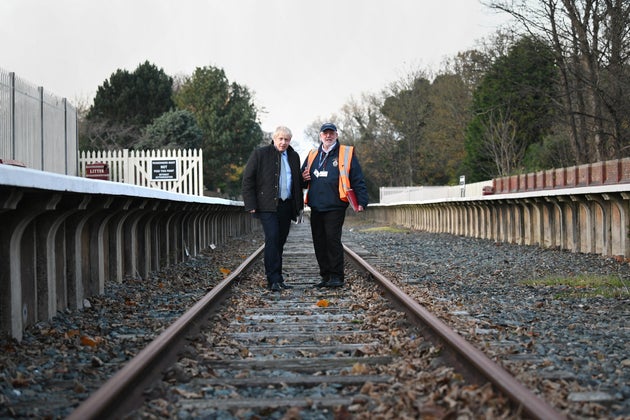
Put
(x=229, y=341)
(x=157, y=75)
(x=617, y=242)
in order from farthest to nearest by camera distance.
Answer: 1. (x=157, y=75)
2. (x=617, y=242)
3. (x=229, y=341)

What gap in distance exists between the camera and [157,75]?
60312 millimetres

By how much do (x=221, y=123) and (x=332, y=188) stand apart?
168 ft

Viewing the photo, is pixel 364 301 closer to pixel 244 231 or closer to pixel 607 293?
pixel 607 293

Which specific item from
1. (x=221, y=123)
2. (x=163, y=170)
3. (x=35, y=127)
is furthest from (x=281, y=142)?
(x=221, y=123)

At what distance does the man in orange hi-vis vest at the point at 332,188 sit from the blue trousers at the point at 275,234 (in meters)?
0.32

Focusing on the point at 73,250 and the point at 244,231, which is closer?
the point at 73,250

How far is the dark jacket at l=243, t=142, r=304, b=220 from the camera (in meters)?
9.02

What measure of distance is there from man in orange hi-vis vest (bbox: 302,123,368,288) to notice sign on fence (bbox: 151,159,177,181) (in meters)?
14.8

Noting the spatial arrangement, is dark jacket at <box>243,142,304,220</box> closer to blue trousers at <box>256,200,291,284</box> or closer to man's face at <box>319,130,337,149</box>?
blue trousers at <box>256,200,291,284</box>

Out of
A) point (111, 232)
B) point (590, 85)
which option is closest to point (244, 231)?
point (590, 85)

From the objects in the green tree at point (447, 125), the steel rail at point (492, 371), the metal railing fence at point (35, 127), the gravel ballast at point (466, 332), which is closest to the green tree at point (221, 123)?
the green tree at point (447, 125)

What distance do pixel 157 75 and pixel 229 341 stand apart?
56668mm

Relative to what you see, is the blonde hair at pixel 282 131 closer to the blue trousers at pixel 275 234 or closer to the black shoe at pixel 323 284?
the blue trousers at pixel 275 234

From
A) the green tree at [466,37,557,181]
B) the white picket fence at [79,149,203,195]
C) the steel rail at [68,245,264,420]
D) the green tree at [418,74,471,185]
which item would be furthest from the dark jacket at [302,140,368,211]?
the green tree at [418,74,471,185]
